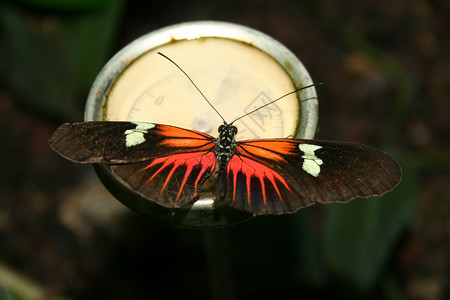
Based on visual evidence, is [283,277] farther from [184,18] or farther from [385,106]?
[184,18]

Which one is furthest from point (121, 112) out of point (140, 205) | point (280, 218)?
point (280, 218)

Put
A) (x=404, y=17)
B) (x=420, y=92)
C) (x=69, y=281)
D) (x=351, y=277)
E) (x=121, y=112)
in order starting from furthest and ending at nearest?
(x=404, y=17)
(x=420, y=92)
(x=69, y=281)
(x=351, y=277)
(x=121, y=112)

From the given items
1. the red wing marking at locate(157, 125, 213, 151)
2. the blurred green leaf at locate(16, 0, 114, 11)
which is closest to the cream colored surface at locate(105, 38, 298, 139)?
the red wing marking at locate(157, 125, 213, 151)

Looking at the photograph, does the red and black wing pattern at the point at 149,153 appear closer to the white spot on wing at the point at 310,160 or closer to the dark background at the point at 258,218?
the white spot on wing at the point at 310,160

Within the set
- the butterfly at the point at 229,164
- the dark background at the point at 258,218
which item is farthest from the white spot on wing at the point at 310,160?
the dark background at the point at 258,218

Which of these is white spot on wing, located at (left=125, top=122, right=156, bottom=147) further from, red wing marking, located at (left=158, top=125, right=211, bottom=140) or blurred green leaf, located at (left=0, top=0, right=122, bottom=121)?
blurred green leaf, located at (left=0, top=0, right=122, bottom=121)

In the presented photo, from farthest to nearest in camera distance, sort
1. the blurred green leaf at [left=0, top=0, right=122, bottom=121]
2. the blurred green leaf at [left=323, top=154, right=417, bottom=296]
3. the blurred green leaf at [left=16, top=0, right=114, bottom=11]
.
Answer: the blurred green leaf at [left=0, top=0, right=122, bottom=121] → the blurred green leaf at [left=16, top=0, right=114, bottom=11] → the blurred green leaf at [left=323, top=154, right=417, bottom=296]

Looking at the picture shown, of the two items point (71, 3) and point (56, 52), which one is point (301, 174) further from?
point (56, 52)
